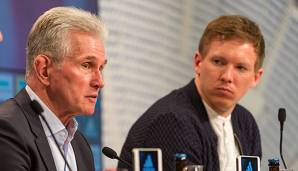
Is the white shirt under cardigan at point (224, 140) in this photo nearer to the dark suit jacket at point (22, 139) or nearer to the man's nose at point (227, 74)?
the man's nose at point (227, 74)

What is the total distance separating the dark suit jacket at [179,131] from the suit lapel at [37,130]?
0.74m

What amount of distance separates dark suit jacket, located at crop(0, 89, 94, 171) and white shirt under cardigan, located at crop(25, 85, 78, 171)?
0.04m

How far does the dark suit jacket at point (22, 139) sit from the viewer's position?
6.98 ft

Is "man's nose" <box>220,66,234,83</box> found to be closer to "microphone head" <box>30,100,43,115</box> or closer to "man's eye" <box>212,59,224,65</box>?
"man's eye" <box>212,59,224,65</box>

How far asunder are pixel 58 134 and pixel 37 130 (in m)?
0.13

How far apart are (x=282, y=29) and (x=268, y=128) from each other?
0.76m

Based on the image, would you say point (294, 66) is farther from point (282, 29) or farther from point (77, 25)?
point (77, 25)

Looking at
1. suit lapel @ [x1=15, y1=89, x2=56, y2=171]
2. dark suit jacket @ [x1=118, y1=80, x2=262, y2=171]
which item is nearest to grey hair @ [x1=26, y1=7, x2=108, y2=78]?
suit lapel @ [x1=15, y1=89, x2=56, y2=171]

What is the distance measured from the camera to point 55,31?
7.82ft

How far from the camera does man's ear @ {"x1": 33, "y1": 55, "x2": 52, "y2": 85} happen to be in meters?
2.40

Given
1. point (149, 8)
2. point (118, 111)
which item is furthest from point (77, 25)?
point (149, 8)

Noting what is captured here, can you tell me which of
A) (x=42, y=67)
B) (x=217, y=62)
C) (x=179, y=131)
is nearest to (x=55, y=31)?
(x=42, y=67)

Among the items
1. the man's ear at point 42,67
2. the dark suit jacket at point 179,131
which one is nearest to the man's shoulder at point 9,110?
the man's ear at point 42,67

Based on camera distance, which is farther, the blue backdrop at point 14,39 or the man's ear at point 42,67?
the blue backdrop at point 14,39
